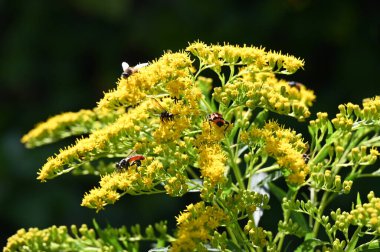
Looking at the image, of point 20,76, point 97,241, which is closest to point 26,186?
point 20,76

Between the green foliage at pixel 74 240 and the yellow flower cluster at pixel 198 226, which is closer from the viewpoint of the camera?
the yellow flower cluster at pixel 198 226

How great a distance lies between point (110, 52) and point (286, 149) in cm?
464

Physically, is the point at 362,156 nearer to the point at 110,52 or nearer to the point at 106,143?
the point at 106,143

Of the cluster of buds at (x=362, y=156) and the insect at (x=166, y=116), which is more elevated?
the insect at (x=166, y=116)

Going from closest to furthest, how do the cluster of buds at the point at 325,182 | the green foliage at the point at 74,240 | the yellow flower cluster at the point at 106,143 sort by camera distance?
the cluster of buds at the point at 325,182 < the yellow flower cluster at the point at 106,143 < the green foliage at the point at 74,240

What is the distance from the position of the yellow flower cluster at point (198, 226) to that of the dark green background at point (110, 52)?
11.7 feet

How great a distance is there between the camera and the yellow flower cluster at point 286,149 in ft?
7.85

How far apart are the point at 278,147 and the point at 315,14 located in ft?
14.1

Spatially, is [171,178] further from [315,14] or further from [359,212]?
[315,14]

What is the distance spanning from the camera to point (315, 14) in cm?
650

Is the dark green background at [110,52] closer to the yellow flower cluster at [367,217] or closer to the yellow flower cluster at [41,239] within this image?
the yellow flower cluster at [41,239]

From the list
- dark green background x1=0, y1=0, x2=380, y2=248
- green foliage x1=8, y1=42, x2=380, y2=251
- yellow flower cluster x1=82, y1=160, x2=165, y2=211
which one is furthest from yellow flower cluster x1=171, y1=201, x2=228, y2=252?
dark green background x1=0, y1=0, x2=380, y2=248

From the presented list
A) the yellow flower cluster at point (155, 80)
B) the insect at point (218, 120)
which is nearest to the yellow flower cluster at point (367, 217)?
the insect at point (218, 120)

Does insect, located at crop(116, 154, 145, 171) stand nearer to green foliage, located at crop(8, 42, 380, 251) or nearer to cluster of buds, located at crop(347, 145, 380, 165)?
green foliage, located at crop(8, 42, 380, 251)
